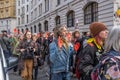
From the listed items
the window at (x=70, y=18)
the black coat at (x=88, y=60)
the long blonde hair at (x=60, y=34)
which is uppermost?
the window at (x=70, y=18)

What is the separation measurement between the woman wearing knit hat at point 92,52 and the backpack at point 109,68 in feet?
2.22

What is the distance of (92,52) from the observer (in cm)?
470

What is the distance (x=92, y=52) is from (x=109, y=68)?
1.13 m

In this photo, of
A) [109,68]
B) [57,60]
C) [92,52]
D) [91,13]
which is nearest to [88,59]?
[92,52]

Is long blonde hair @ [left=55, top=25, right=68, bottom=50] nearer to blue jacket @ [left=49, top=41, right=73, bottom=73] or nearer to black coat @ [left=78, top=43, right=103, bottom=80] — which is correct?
blue jacket @ [left=49, top=41, right=73, bottom=73]

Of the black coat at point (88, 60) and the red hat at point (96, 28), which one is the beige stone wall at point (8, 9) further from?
the black coat at point (88, 60)

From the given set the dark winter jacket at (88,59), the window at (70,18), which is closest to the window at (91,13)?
the window at (70,18)

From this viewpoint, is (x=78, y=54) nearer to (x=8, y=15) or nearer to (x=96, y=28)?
(x=96, y=28)

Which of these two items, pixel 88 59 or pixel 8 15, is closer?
pixel 88 59

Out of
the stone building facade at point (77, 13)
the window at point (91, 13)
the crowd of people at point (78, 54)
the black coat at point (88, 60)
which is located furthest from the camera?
the window at point (91, 13)

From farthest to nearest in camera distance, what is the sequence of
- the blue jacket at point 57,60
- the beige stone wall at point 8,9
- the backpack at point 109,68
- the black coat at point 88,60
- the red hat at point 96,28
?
the beige stone wall at point 8,9, the blue jacket at point 57,60, the red hat at point 96,28, the black coat at point 88,60, the backpack at point 109,68

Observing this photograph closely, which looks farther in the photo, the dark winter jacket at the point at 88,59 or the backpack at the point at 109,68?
the dark winter jacket at the point at 88,59

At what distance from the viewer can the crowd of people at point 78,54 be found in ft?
12.1

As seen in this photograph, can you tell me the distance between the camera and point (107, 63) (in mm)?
3621
